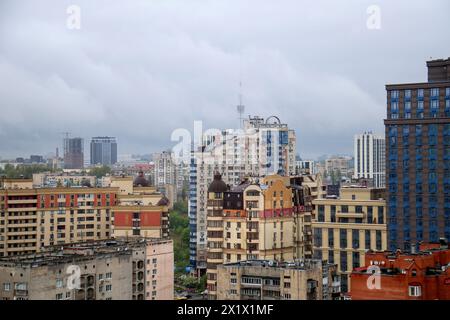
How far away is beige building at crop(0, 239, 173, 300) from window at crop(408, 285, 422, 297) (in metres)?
2.71

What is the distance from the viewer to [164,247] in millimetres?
8742

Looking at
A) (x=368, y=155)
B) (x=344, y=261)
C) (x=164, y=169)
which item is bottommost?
(x=344, y=261)

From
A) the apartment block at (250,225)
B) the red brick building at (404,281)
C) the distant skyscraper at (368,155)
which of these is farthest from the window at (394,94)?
the distant skyscraper at (368,155)

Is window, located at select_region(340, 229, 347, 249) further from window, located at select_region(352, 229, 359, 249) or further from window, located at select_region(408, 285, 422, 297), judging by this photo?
window, located at select_region(408, 285, 422, 297)

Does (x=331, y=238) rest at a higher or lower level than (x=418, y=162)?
lower

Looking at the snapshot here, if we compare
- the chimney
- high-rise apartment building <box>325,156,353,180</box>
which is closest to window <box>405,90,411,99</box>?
the chimney

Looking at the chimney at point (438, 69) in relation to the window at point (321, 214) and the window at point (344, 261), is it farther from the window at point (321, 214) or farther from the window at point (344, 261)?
the window at point (344, 261)

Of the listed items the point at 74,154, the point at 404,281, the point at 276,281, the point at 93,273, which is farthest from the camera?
the point at 74,154

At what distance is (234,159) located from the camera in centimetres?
1689

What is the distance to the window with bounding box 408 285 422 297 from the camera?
5969 mm

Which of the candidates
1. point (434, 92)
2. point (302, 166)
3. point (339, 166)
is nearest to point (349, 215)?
point (434, 92)

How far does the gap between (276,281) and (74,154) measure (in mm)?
14183

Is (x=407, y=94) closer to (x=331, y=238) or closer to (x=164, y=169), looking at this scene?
(x=331, y=238)
